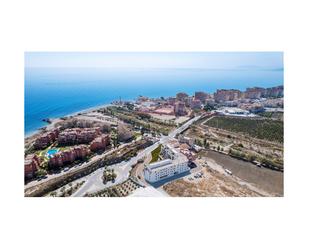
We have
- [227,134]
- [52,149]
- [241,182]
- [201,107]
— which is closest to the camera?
[241,182]

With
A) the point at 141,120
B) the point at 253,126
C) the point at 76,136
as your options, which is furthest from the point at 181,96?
the point at 76,136

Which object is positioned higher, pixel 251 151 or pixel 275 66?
pixel 275 66

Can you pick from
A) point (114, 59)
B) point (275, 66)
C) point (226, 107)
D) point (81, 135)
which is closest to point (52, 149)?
point (81, 135)

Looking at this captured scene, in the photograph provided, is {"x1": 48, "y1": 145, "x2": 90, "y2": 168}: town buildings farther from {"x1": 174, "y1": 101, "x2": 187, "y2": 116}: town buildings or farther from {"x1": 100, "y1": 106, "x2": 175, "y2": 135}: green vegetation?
{"x1": 174, "y1": 101, "x2": 187, "y2": 116}: town buildings

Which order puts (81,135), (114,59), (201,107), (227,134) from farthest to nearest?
1. (201,107)
2. (227,134)
3. (81,135)
4. (114,59)

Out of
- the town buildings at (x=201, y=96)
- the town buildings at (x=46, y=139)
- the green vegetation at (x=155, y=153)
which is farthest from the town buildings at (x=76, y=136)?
the town buildings at (x=201, y=96)

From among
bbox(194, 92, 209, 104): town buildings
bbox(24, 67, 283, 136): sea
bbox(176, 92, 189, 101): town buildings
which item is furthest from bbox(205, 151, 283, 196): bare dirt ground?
bbox(194, 92, 209, 104): town buildings

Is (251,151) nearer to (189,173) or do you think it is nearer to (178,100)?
(189,173)

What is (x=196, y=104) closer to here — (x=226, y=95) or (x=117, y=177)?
(x=226, y=95)
